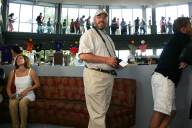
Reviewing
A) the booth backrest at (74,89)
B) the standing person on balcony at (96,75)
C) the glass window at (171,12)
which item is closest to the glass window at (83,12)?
the glass window at (171,12)

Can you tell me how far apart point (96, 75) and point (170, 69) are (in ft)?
2.36

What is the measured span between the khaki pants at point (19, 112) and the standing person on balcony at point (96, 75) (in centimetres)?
139

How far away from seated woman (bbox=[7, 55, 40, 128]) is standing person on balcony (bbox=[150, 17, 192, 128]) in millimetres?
1785

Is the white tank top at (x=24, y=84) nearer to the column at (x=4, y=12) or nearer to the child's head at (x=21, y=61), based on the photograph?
the child's head at (x=21, y=61)

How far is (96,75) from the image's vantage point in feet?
8.75

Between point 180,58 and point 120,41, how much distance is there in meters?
12.7

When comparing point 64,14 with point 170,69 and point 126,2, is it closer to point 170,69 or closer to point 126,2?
point 126,2

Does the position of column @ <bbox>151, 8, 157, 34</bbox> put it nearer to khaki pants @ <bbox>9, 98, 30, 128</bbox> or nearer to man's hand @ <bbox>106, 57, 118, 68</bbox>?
khaki pants @ <bbox>9, 98, 30, 128</bbox>

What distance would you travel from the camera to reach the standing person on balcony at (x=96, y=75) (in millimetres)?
2643

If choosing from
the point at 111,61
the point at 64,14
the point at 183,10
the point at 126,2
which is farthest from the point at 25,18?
the point at 111,61

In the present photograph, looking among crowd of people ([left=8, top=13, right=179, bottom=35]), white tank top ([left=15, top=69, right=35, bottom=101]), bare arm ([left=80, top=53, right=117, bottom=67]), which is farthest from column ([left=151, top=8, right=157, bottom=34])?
bare arm ([left=80, top=53, right=117, bottom=67])

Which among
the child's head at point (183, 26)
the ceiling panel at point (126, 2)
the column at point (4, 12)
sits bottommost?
the child's head at point (183, 26)

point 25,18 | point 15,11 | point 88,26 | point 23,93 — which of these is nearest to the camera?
point 23,93

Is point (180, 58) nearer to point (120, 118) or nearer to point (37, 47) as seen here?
point (120, 118)
